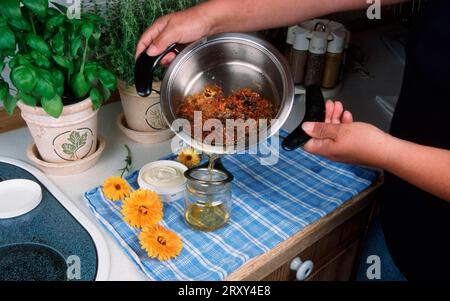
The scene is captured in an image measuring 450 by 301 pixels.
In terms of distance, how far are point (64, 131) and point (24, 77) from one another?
146 mm

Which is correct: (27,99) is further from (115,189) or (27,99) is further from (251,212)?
(251,212)

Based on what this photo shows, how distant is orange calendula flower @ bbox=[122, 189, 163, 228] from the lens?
2.46 ft

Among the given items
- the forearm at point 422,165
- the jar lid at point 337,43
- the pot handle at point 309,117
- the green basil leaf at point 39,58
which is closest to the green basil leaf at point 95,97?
the green basil leaf at point 39,58

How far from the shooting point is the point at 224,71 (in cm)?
89

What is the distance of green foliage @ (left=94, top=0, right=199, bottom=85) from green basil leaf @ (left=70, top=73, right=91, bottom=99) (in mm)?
109

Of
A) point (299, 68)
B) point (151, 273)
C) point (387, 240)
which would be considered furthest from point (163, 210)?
point (299, 68)

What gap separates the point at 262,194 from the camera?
86 centimetres

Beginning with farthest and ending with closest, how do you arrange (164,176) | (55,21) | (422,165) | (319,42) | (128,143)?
1. (319,42)
2. (128,143)
3. (164,176)
4. (55,21)
5. (422,165)

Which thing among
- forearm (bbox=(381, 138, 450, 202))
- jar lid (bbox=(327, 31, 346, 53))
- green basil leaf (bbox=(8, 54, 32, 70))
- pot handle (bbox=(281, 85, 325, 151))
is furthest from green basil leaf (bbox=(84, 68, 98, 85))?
jar lid (bbox=(327, 31, 346, 53))

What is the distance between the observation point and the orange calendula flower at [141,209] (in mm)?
750

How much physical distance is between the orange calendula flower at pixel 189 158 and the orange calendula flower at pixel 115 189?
0.13 meters

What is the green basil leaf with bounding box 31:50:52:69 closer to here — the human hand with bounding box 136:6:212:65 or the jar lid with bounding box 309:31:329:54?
the human hand with bounding box 136:6:212:65

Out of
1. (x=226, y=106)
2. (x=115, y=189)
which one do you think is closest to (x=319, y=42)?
(x=226, y=106)

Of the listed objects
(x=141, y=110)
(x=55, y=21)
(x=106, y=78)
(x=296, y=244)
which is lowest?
(x=296, y=244)
